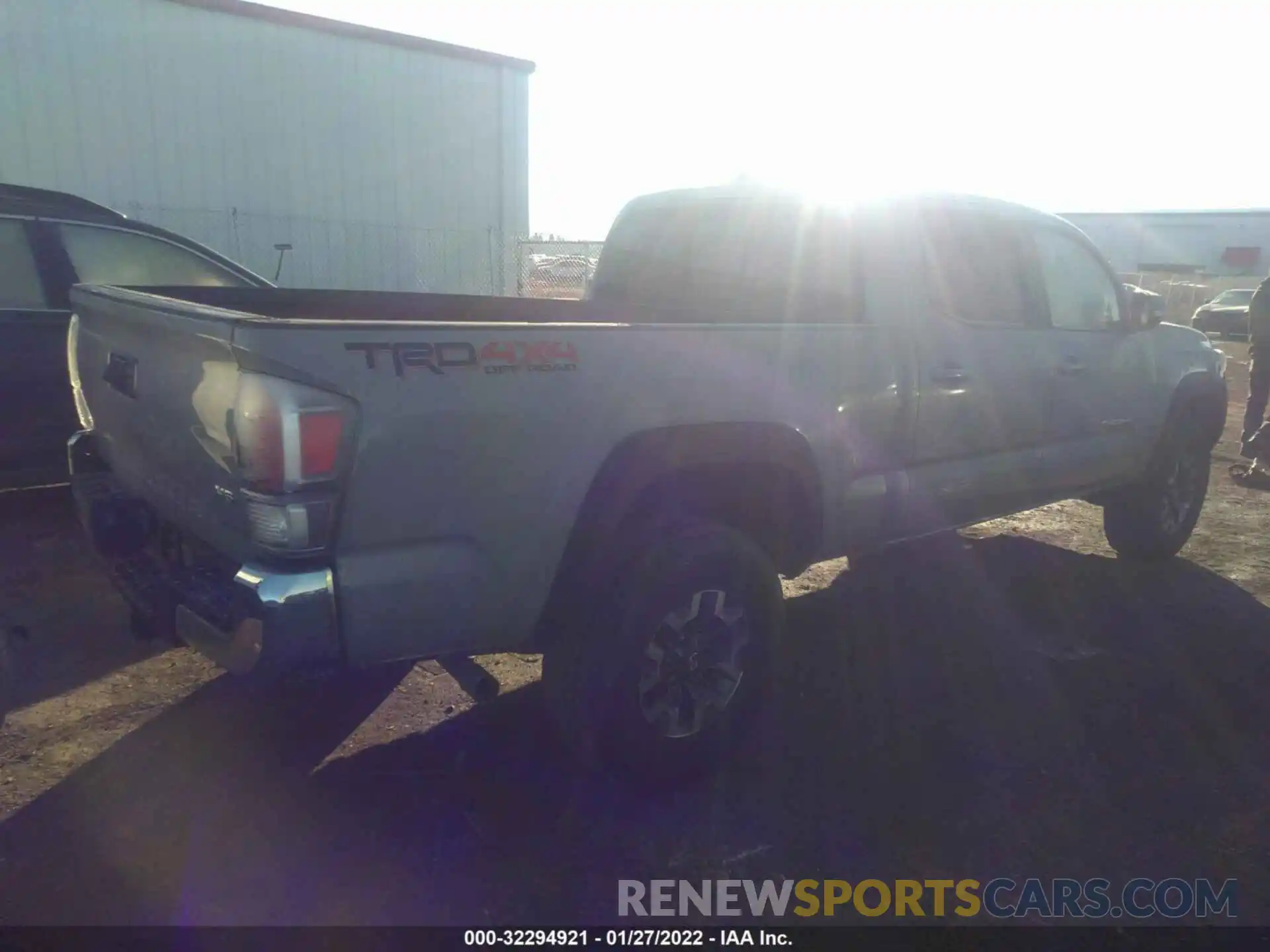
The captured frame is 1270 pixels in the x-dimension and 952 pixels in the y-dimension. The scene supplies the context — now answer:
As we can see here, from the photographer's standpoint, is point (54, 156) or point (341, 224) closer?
Result: point (54, 156)

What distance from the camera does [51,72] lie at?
32.1ft

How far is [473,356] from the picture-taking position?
2445 mm

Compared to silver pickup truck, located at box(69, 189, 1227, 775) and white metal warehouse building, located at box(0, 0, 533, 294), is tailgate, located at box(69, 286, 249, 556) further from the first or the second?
white metal warehouse building, located at box(0, 0, 533, 294)

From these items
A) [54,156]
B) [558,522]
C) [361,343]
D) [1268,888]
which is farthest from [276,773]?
[54,156]

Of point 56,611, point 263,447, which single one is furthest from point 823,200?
point 56,611

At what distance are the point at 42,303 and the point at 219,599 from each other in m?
3.79

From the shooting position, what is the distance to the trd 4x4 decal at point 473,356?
232 cm

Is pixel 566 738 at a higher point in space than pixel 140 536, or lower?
lower

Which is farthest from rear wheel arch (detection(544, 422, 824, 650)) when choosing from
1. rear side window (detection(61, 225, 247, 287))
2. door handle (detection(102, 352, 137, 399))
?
rear side window (detection(61, 225, 247, 287))

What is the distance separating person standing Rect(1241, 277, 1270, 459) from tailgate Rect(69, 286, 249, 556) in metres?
8.32

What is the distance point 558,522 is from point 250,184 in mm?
10036

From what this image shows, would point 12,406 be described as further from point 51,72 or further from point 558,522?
point 51,72

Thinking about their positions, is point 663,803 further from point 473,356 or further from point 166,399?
point 166,399

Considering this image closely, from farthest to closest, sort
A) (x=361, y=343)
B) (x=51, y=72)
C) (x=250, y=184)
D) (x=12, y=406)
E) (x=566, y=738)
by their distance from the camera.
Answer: (x=250, y=184) < (x=51, y=72) < (x=12, y=406) < (x=566, y=738) < (x=361, y=343)
